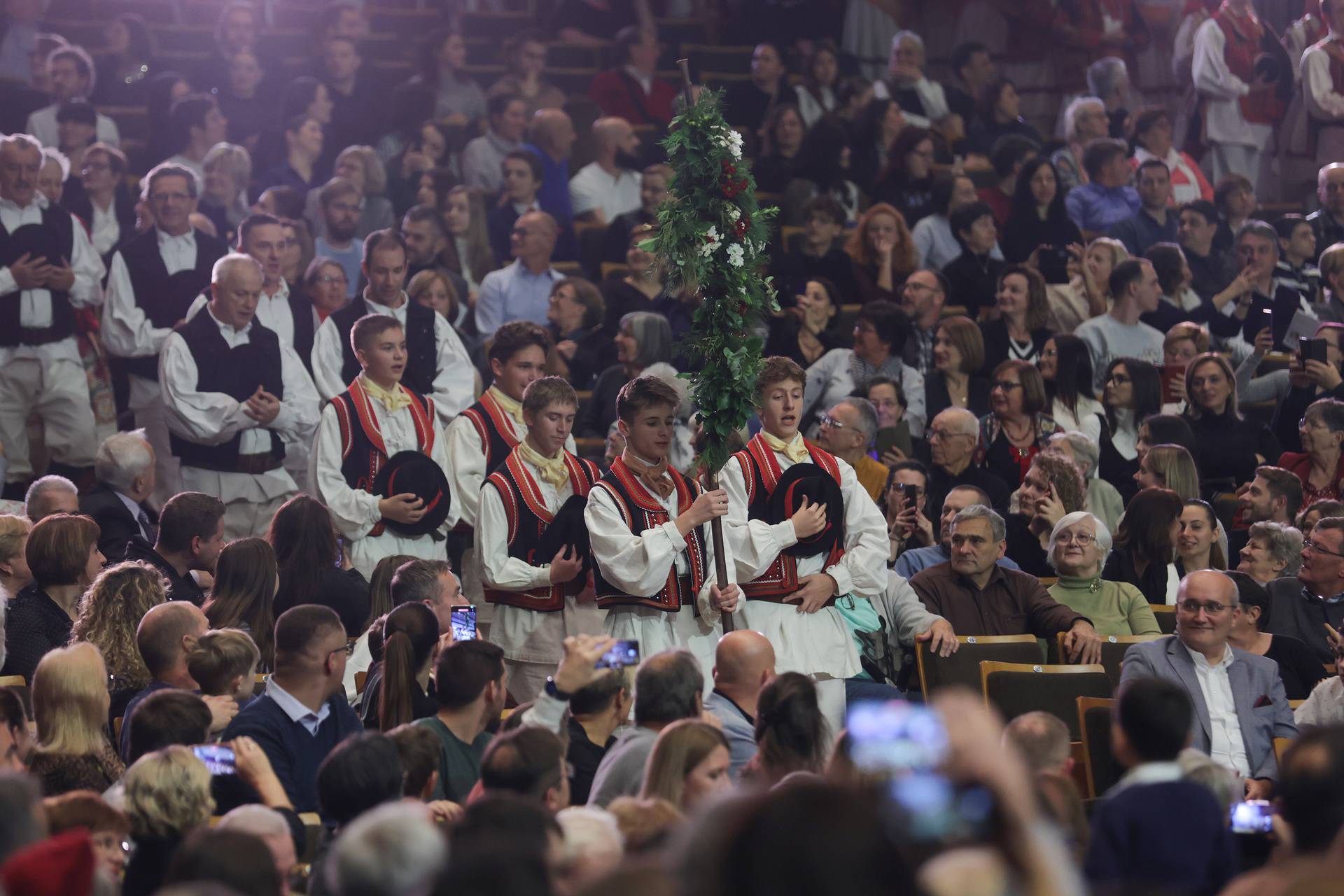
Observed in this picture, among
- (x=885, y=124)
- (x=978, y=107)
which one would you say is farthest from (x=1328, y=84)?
(x=885, y=124)

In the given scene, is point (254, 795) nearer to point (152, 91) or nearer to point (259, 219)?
point (259, 219)

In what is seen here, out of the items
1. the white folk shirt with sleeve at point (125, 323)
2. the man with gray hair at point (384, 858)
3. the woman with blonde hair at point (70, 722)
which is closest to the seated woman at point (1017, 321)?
the white folk shirt with sleeve at point (125, 323)

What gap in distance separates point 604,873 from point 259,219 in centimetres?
766

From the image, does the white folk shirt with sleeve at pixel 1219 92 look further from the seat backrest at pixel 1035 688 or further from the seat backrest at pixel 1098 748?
the seat backrest at pixel 1098 748

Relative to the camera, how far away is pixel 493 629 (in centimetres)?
712

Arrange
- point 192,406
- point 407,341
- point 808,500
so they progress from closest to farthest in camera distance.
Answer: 1. point 808,500
2. point 192,406
3. point 407,341

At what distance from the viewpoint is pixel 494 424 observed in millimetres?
7879

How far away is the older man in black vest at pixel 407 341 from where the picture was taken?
9.25 metres

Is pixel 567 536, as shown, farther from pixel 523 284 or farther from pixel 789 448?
pixel 523 284

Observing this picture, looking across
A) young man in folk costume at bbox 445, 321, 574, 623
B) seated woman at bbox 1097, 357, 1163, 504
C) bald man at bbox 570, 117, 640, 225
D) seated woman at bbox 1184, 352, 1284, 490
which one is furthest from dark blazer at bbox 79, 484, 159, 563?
seated woman at bbox 1184, 352, 1284, 490

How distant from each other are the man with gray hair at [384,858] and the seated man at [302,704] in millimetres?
2121

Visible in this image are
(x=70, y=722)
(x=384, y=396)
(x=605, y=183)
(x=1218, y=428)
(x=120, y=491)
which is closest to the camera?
(x=70, y=722)

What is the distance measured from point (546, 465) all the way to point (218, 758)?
8.79 feet

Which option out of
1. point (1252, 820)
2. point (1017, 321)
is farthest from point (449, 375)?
point (1252, 820)
